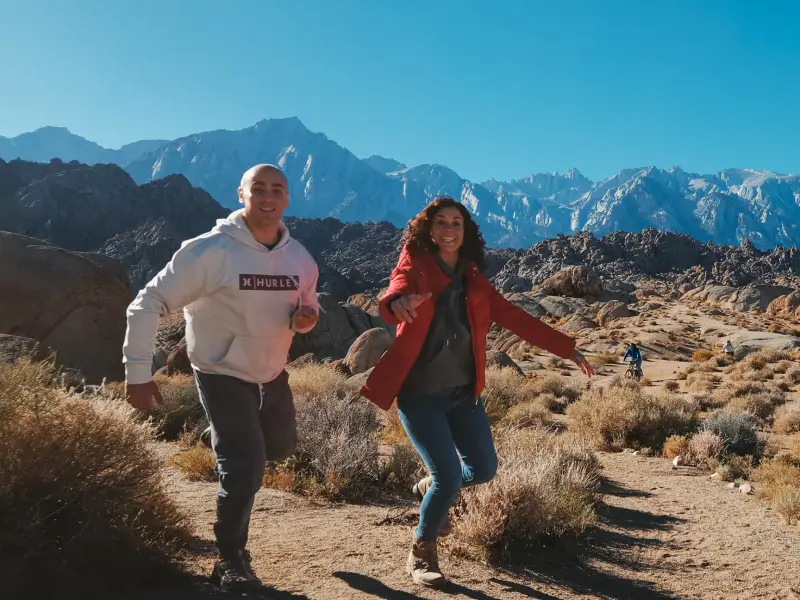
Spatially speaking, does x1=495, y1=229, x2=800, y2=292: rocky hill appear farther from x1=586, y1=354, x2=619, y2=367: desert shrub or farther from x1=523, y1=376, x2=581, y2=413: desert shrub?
x1=523, y1=376, x2=581, y2=413: desert shrub

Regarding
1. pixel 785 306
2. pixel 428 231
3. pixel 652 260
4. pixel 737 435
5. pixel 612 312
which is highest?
pixel 652 260

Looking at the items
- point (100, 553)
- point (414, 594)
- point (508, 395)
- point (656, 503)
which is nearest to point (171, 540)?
point (100, 553)

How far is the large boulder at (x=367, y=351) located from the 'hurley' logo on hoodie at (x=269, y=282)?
Result: 13.5 meters

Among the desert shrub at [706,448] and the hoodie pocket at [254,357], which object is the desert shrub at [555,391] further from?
the hoodie pocket at [254,357]

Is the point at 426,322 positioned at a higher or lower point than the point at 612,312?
lower

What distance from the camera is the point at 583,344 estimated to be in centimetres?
3228

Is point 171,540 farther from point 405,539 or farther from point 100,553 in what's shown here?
point 405,539

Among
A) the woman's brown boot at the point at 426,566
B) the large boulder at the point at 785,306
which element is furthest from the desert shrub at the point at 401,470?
the large boulder at the point at 785,306

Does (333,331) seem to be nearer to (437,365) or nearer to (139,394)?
(437,365)

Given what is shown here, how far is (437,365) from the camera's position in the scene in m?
3.53

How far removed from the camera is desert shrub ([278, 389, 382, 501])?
20.1ft

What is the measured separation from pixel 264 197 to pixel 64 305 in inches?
524

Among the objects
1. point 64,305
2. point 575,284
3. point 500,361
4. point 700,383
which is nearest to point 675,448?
point 500,361

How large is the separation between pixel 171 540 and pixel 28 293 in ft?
42.0
